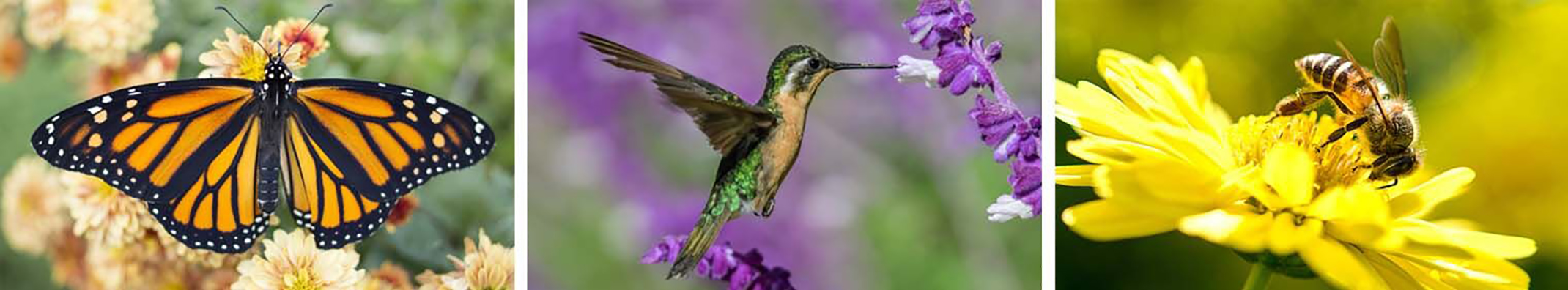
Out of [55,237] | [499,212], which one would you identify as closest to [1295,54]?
[499,212]

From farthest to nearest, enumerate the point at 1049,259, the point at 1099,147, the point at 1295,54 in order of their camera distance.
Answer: the point at 1049,259 < the point at 1295,54 < the point at 1099,147

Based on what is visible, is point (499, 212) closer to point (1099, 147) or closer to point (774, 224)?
point (774, 224)

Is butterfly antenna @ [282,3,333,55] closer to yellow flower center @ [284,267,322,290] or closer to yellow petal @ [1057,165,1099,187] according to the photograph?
yellow flower center @ [284,267,322,290]

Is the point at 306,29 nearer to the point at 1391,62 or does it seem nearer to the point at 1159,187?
the point at 1159,187


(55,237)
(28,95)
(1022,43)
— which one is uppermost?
(1022,43)

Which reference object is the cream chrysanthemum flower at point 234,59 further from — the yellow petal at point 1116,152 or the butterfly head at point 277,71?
the yellow petal at point 1116,152

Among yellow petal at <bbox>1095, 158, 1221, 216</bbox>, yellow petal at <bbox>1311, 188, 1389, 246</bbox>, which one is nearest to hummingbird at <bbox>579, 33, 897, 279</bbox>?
yellow petal at <bbox>1095, 158, 1221, 216</bbox>

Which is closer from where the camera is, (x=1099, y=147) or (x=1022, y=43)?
(x=1099, y=147)

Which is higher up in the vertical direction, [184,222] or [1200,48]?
[1200,48]

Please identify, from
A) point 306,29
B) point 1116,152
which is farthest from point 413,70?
point 1116,152
